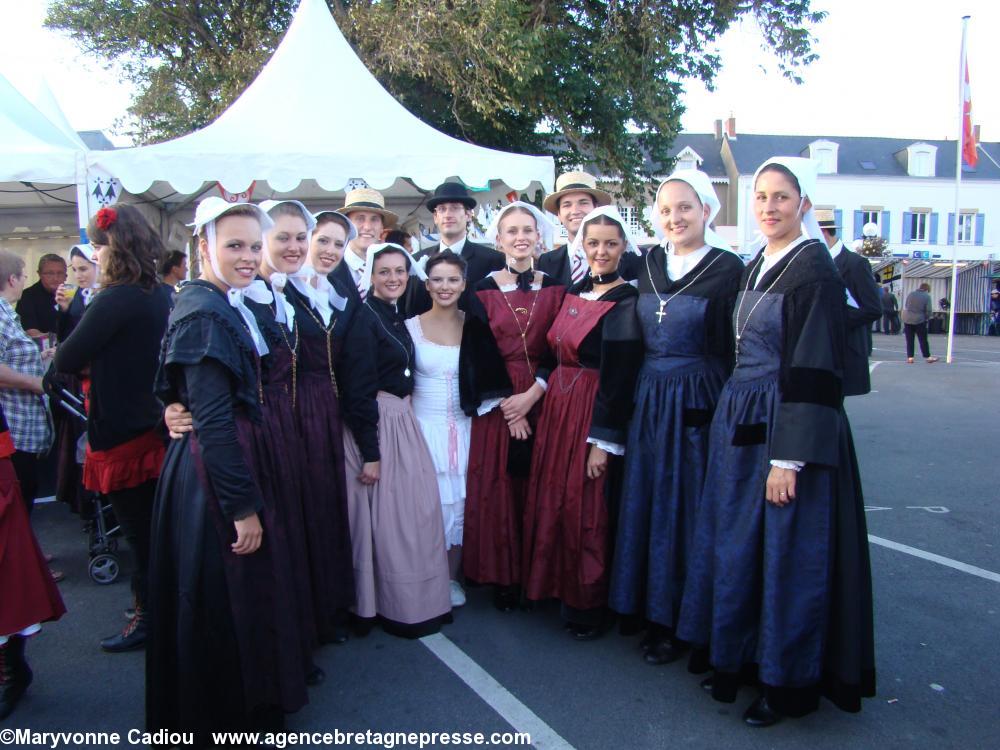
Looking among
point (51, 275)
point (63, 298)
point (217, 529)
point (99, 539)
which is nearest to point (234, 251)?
point (217, 529)

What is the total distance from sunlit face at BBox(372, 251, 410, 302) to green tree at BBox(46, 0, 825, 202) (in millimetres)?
8027

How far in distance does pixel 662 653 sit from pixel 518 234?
6.72ft

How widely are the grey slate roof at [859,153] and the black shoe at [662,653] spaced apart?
125ft

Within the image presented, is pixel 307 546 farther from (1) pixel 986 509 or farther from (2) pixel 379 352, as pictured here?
(1) pixel 986 509

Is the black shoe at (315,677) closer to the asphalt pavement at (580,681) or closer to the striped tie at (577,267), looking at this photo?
the asphalt pavement at (580,681)

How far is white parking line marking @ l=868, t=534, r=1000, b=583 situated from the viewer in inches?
152

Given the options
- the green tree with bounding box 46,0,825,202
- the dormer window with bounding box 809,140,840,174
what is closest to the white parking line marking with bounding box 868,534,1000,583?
the green tree with bounding box 46,0,825,202

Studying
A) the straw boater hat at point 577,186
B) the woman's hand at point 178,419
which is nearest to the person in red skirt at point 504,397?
the straw boater hat at point 577,186

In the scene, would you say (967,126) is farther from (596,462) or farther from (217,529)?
(217,529)

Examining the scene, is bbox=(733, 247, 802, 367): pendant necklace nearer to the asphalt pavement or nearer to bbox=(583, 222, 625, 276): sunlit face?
bbox=(583, 222, 625, 276): sunlit face

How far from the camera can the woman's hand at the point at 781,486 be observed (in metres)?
2.41

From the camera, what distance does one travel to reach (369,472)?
10.5 ft

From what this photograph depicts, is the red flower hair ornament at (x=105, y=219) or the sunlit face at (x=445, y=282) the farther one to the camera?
the sunlit face at (x=445, y=282)

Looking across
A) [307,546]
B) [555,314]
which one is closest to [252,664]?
[307,546]
